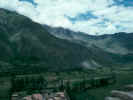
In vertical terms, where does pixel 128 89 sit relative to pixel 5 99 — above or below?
above

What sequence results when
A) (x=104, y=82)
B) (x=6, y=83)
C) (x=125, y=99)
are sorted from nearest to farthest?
(x=125, y=99) → (x=104, y=82) → (x=6, y=83)

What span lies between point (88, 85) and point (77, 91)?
20981 mm

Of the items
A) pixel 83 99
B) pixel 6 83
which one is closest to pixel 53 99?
pixel 83 99

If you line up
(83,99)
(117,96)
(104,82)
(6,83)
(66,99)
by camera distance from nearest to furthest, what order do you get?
(117,96)
(66,99)
(83,99)
(104,82)
(6,83)

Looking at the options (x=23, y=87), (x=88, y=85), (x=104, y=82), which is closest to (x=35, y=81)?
(x=23, y=87)

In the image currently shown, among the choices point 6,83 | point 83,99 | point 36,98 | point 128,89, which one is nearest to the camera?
point 128,89

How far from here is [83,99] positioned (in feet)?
317

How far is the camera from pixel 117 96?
15.9 metres

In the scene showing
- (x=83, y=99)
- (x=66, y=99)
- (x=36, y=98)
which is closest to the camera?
(x=66, y=99)

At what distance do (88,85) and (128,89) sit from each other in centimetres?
12570

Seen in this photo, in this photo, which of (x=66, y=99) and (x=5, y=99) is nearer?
(x=66, y=99)

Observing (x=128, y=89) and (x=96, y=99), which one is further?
(x=96, y=99)

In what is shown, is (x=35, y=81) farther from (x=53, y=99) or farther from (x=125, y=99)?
(x=125, y=99)

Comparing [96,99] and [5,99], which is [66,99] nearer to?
[96,99]
